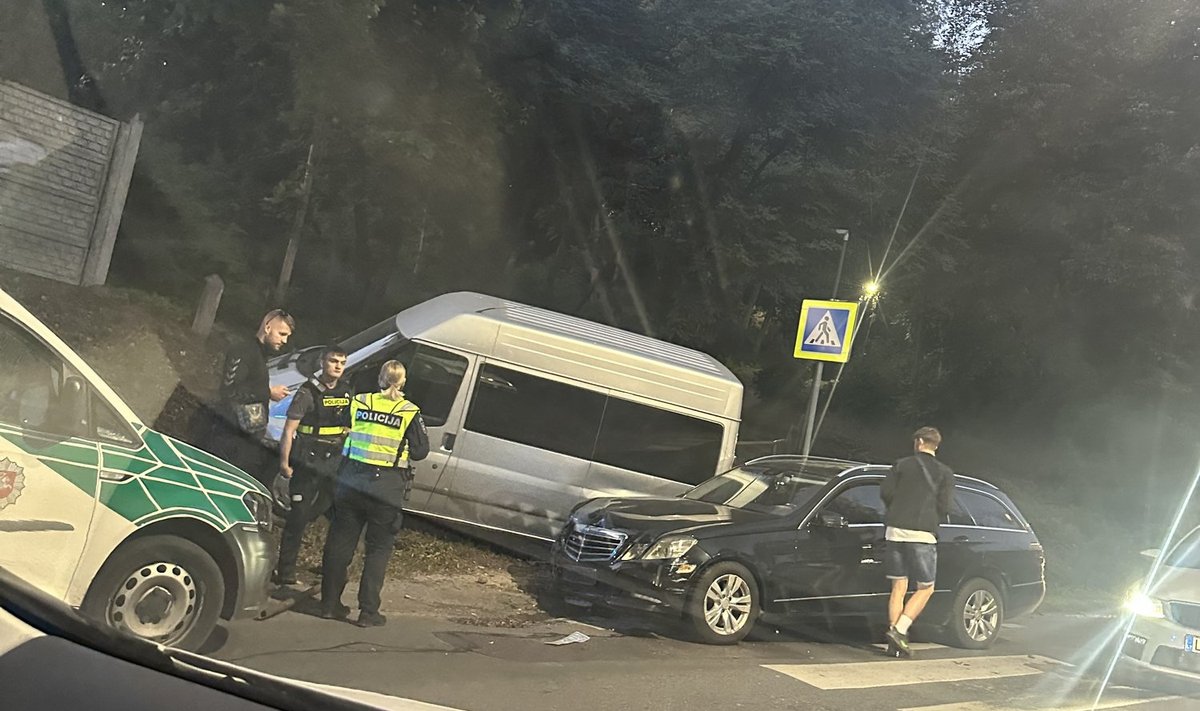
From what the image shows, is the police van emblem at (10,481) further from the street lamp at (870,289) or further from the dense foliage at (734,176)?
the street lamp at (870,289)

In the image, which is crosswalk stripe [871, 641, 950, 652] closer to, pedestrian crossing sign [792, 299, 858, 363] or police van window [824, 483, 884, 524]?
police van window [824, 483, 884, 524]

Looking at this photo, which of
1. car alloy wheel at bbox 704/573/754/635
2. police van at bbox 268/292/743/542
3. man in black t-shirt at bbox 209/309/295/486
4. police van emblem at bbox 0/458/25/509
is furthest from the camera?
police van at bbox 268/292/743/542

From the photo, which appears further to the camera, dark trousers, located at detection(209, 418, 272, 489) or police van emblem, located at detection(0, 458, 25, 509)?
dark trousers, located at detection(209, 418, 272, 489)

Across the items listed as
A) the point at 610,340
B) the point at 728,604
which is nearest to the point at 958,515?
the point at 728,604

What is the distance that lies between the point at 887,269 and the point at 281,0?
13951 mm

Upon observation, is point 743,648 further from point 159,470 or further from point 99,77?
point 99,77

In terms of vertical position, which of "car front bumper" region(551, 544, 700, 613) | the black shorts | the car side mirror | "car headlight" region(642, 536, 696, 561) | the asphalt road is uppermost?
the car side mirror

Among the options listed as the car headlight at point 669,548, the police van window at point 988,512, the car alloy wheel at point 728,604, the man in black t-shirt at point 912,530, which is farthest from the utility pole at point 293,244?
the police van window at point 988,512

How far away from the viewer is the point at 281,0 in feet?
37.9

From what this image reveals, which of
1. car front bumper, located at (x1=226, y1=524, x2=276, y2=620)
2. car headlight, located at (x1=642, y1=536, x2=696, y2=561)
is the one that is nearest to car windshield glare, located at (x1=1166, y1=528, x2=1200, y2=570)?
car headlight, located at (x1=642, y1=536, x2=696, y2=561)

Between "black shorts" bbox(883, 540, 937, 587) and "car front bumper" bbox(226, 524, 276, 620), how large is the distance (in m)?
4.95

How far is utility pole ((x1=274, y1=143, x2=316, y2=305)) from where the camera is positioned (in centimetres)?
1432

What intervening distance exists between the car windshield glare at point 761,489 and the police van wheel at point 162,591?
4692 mm

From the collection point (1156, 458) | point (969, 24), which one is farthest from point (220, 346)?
point (1156, 458)
